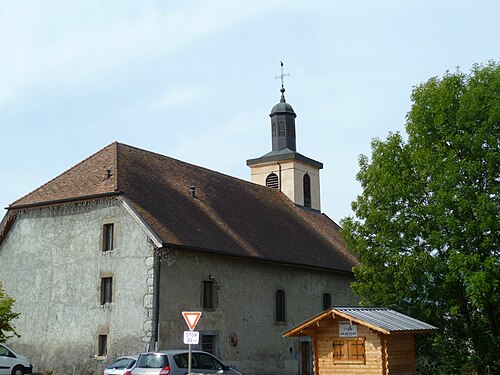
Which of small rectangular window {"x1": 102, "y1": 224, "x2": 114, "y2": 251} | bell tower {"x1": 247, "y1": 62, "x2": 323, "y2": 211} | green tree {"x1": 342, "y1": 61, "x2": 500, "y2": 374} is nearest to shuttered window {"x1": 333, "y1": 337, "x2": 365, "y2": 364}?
green tree {"x1": 342, "y1": 61, "x2": 500, "y2": 374}

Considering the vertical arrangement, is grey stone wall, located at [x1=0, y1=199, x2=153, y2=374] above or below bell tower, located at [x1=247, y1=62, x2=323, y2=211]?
below

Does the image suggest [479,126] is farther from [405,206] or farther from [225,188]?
[225,188]

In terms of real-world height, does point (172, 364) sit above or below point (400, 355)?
below

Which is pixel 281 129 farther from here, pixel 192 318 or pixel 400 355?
pixel 192 318

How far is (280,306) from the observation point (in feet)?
88.2

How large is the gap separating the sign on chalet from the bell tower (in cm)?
1884

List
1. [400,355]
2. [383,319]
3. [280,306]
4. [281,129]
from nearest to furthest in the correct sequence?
1. [383,319]
2. [400,355]
3. [280,306]
4. [281,129]

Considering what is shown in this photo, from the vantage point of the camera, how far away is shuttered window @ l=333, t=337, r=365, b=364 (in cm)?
1675

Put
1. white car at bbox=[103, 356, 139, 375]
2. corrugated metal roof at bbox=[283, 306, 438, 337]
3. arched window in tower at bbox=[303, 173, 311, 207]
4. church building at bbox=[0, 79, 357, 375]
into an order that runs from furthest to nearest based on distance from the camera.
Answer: arched window in tower at bbox=[303, 173, 311, 207], church building at bbox=[0, 79, 357, 375], white car at bbox=[103, 356, 139, 375], corrugated metal roof at bbox=[283, 306, 438, 337]

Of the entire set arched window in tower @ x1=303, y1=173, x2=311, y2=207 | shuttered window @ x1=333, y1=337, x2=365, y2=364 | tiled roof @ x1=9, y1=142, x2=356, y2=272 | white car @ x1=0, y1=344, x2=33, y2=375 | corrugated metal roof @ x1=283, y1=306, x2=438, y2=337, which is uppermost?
arched window in tower @ x1=303, y1=173, x2=311, y2=207

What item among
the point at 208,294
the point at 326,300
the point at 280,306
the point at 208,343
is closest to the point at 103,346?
the point at 208,343

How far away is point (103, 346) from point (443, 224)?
39.0ft

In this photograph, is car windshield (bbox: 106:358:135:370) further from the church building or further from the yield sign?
the yield sign

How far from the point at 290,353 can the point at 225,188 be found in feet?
27.0
